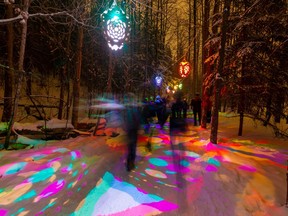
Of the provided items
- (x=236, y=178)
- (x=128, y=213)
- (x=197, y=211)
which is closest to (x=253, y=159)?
(x=236, y=178)

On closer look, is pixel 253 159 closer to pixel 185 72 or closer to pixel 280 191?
pixel 280 191

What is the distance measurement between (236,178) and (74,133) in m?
6.97

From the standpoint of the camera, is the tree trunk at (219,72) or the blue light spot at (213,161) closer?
the blue light spot at (213,161)

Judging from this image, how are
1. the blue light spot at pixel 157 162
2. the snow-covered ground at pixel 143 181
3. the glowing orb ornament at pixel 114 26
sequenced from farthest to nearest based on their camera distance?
the glowing orb ornament at pixel 114 26
the blue light spot at pixel 157 162
the snow-covered ground at pixel 143 181

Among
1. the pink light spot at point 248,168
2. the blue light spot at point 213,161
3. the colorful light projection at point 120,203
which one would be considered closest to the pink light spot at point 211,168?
the blue light spot at point 213,161

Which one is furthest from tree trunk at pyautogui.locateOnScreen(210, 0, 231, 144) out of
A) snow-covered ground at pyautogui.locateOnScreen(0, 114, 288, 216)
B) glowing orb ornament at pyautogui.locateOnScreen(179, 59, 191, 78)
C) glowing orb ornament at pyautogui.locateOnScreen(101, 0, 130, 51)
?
glowing orb ornament at pyautogui.locateOnScreen(179, 59, 191, 78)

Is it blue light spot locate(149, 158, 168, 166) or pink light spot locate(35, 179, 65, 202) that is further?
blue light spot locate(149, 158, 168, 166)

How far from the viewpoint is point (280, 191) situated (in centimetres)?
579

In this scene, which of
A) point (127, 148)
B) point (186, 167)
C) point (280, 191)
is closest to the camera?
point (280, 191)

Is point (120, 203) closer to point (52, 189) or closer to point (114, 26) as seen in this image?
point (52, 189)

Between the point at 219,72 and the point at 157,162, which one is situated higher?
the point at 219,72

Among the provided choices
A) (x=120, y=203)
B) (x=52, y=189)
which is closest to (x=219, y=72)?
(x=120, y=203)

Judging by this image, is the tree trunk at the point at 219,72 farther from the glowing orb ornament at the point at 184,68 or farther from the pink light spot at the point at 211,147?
the glowing orb ornament at the point at 184,68

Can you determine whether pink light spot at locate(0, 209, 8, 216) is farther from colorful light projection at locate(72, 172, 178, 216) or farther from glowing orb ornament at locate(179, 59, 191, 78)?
glowing orb ornament at locate(179, 59, 191, 78)
